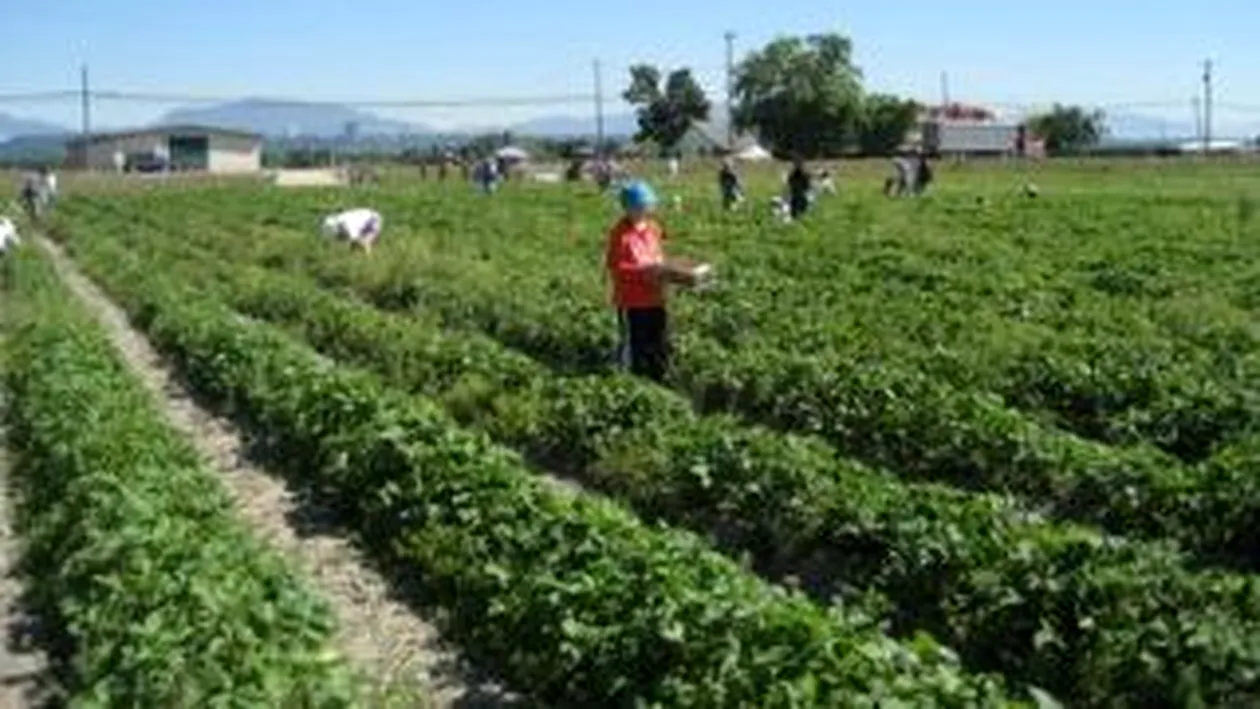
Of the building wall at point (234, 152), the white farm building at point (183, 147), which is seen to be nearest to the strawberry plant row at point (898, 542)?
the white farm building at point (183, 147)

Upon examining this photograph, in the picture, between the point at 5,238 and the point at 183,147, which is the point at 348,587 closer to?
the point at 5,238

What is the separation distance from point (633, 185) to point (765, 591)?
8.11m

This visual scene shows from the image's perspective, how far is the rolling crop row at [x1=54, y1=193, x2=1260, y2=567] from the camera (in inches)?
401

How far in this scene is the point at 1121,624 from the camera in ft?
26.6

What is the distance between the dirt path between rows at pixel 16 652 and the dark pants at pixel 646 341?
578 centimetres

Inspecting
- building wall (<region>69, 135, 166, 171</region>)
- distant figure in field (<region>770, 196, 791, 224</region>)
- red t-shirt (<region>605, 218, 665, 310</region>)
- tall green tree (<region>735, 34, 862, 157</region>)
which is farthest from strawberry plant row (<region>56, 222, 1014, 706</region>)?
building wall (<region>69, 135, 166, 171</region>)

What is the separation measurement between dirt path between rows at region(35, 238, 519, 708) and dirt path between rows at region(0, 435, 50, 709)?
4.43 ft

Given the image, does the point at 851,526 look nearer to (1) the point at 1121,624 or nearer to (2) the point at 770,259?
(1) the point at 1121,624

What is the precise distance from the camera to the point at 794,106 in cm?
11331

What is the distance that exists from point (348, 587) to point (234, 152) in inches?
4644

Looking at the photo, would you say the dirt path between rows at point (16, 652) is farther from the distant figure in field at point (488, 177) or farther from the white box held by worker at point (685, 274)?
the distant figure in field at point (488, 177)

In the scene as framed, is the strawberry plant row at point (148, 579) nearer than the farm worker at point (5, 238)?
Yes

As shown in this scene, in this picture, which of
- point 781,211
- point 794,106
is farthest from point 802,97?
point 781,211

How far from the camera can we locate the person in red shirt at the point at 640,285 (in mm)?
15820
